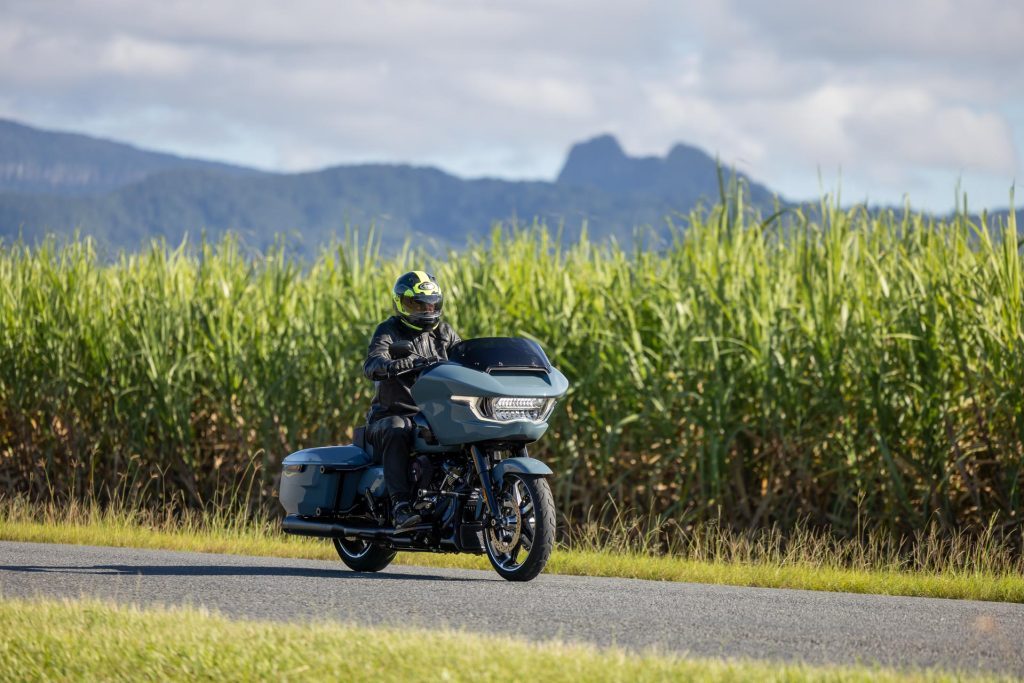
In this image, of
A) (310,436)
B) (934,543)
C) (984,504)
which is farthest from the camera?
(310,436)

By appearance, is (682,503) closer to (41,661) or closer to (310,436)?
(310,436)

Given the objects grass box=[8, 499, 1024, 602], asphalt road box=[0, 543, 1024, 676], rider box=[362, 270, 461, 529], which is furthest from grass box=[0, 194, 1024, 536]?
rider box=[362, 270, 461, 529]

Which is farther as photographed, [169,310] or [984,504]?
[169,310]

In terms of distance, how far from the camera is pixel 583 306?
1304cm

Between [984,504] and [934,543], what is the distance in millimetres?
987

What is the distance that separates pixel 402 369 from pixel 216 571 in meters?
1.80

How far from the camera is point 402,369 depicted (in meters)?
8.75

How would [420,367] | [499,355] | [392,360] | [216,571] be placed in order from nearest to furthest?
[499,355] → [420,367] → [392,360] → [216,571]

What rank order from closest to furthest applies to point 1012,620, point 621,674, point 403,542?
point 621,674, point 1012,620, point 403,542

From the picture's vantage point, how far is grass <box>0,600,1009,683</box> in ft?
17.7

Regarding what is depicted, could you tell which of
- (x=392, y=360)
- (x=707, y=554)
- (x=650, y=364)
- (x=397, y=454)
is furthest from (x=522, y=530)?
(x=650, y=364)

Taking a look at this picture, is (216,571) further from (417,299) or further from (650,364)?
(650,364)

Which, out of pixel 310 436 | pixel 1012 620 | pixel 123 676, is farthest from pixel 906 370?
pixel 123 676

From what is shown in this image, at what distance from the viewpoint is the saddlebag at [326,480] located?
9.46 meters
